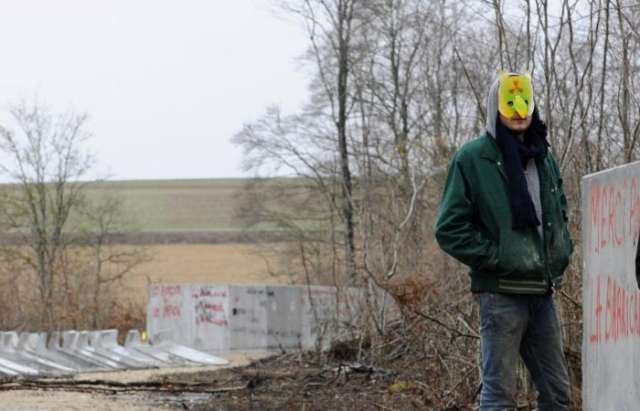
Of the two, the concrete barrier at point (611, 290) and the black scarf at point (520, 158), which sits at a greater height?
the black scarf at point (520, 158)

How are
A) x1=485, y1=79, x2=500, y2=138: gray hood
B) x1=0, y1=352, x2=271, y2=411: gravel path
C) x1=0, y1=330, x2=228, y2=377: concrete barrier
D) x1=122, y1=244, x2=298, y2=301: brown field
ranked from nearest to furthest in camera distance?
x1=485, y1=79, x2=500, y2=138: gray hood, x1=0, y1=352, x2=271, y2=411: gravel path, x1=0, y1=330, x2=228, y2=377: concrete barrier, x1=122, y1=244, x2=298, y2=301: brown field

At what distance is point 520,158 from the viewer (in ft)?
21.5

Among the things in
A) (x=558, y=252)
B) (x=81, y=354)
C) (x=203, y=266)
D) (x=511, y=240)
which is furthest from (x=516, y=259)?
(x=203, y=266)

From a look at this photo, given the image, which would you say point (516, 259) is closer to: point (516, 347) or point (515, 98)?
point (516, 347)

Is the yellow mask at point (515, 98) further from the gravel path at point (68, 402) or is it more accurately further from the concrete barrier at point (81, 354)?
the concrete barrier at point (81, 354)

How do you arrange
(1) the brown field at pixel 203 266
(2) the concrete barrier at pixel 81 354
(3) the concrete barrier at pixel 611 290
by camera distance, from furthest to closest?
(1) the brown field at pixel 203 266 < (2) the concrete barrier at pixel 81 354 < (3) the concrete barrier at pixel 611 290

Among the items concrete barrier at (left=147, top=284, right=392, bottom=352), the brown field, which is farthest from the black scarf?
the brown field

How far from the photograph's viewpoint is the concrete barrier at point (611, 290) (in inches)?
237

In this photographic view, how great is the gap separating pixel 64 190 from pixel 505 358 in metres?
41.2

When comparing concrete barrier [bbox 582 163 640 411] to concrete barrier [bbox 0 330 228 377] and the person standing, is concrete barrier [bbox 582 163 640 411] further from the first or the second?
concrete barrier [bbox 0 330 228 377]

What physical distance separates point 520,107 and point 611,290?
3.09 feet

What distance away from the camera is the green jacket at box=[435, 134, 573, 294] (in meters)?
6.46

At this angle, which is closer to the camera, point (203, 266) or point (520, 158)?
point (520, 158)

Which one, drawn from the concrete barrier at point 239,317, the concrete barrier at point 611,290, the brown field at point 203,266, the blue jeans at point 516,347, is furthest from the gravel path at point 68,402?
the brown field at point 203,266
